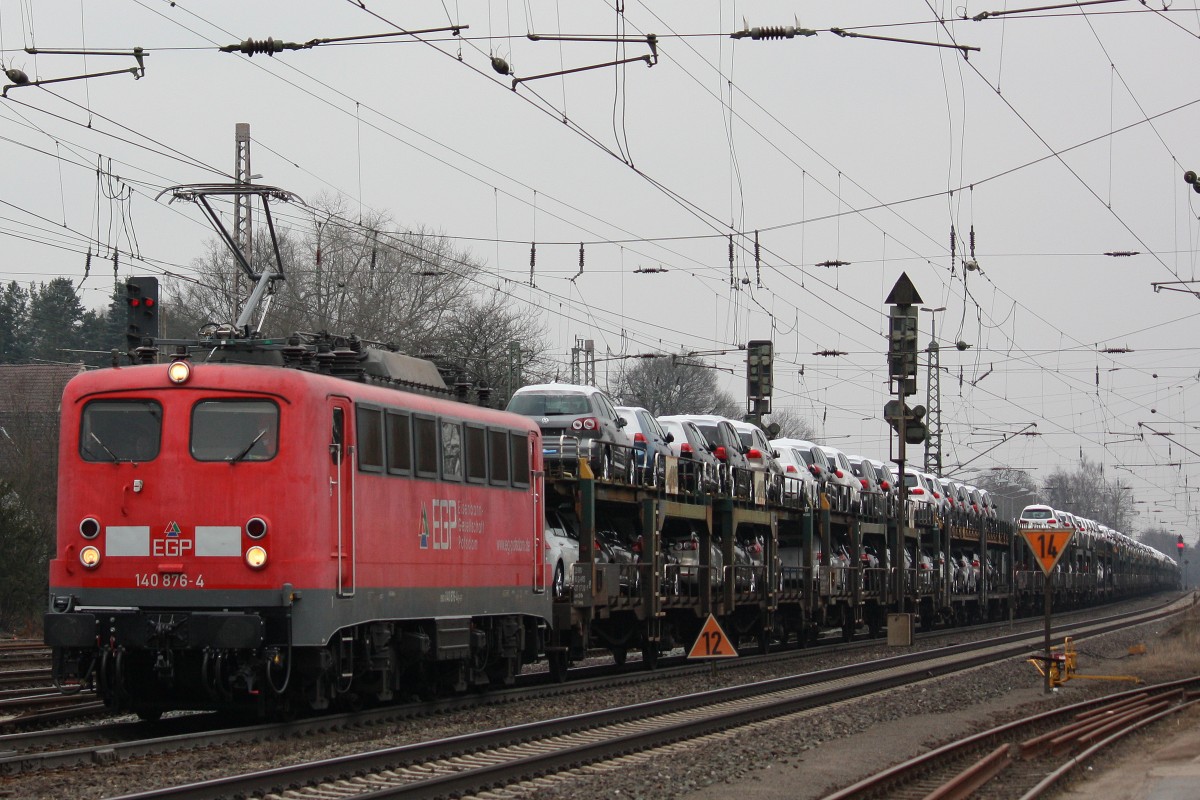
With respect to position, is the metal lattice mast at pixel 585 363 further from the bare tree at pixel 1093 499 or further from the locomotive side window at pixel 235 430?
the bare tree at pixel 1093 499

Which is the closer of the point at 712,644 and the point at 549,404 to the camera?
the point at 712,644

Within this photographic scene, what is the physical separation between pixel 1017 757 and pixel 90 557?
8.55m

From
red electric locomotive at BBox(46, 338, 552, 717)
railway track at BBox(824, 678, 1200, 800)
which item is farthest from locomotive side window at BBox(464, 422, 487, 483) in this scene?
railway track at BBox(824, 678, 1200, 800)

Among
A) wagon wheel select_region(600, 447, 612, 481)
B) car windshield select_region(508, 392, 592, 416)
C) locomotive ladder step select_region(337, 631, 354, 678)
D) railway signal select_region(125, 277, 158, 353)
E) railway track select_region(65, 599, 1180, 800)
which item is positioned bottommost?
railway track select_region(65, 599, 1180, 800)

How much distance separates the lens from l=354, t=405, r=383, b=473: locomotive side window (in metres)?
15.3

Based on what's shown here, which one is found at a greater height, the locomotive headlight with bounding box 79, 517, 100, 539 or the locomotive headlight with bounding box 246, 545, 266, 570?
the locomotive headlight with bounding box 79, 517, 100, 539

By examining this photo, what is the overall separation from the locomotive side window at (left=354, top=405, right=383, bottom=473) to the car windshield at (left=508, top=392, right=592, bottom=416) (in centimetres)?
803

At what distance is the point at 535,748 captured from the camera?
45.6 feet

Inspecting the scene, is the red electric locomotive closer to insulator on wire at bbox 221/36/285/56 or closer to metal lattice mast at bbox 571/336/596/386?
insulator on wire at bbox 221/36/285/56

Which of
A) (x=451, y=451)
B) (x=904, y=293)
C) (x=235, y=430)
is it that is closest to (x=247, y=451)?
(x=235, y=430)

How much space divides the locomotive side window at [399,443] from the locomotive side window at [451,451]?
2.73 ft

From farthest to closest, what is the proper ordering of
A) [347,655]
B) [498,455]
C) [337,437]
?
[498,455], [347,655], [337,437]

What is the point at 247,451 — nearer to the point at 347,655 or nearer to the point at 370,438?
the point at 370,438

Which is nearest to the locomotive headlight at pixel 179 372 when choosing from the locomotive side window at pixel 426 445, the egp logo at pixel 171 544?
the egp logo at pixel 171 544
